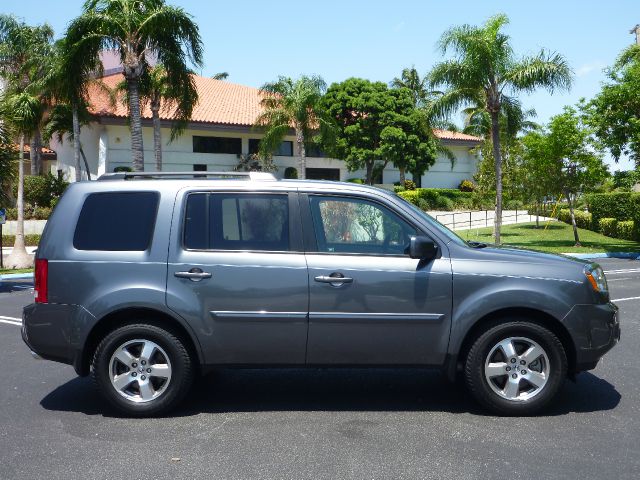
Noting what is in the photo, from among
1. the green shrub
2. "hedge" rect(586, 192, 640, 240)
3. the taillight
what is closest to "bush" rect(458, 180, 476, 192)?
the green shrub

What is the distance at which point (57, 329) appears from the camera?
5.53m

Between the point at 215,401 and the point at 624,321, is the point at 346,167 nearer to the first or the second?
the point at 624,321

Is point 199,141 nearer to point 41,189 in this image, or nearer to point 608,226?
point 41,189

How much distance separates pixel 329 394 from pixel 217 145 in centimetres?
3680

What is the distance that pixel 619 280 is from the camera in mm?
16891

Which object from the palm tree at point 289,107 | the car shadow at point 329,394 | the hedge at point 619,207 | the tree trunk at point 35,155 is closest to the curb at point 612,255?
the hedge at point 619,207

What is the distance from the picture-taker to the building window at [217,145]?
136 ft

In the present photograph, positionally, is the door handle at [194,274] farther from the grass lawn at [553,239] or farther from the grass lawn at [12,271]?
the grass lawn at [553,239]

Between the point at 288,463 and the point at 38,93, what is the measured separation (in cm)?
2910

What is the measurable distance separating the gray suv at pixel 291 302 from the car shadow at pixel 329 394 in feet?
1.52

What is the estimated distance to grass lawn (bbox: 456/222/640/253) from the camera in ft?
94.3

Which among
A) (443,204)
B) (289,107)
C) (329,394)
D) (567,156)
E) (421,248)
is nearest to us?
(421,248)

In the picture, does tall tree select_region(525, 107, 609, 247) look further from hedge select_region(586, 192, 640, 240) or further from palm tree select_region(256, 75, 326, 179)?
palm tree select_region(256, 75, 326, 179)

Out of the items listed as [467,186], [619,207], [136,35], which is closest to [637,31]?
[467,186]
